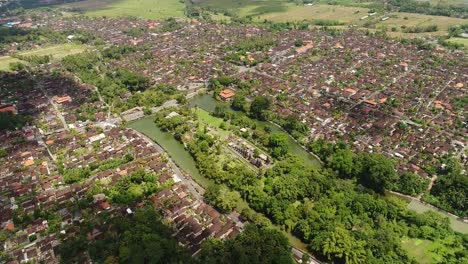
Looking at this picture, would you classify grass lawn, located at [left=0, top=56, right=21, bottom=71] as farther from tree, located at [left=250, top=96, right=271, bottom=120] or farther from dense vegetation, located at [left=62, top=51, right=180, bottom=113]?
tree, located at [left=250, top=96, right=271, bottom=120]

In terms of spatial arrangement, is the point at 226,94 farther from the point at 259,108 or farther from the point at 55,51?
the point at 55,51

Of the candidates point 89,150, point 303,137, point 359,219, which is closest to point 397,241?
point 359,219

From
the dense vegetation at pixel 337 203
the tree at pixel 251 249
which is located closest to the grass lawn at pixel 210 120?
the dense vegetation at pixel 337 203

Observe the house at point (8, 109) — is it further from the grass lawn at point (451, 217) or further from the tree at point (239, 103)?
the grass lawn at point (451, 217)

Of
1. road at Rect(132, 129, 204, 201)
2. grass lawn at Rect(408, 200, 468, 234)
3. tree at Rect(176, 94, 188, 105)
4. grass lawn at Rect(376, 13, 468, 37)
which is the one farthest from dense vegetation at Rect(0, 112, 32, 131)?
grass lawn at Rect(376, 13, 468, 37)

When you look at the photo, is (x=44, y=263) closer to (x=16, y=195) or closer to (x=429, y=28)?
(x=16, y=195)

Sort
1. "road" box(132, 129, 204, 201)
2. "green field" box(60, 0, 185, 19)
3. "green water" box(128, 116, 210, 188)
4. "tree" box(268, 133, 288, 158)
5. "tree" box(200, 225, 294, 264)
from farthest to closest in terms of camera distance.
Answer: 1. "green field" box(60, 0, 185, 19)
2. "tree" box(268, 133, 288, 158)
3. "green water" box(128, 116, 210, 188)
4. "road" box(132, 129, 204, 201)
5. "tree" box(200, 225, 294, 264)
